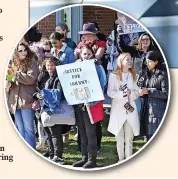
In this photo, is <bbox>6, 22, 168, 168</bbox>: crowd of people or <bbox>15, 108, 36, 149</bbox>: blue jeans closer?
<bbox>6, 22, 168, 168</bbox>: crowd of people

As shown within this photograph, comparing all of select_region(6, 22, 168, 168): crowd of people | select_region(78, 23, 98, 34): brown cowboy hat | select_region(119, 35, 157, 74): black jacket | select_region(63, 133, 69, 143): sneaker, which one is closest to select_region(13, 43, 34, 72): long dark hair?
select_region(6, 22, 168, 168): crowd of people

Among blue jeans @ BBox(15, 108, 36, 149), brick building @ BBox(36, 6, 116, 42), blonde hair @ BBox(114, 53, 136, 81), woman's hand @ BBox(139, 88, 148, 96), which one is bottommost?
blue jeans @ BBox(15, 108, 36, 149)

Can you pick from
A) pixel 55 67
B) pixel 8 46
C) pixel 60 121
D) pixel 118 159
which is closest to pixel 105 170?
pixel 118 159

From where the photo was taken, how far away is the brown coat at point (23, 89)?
362cm

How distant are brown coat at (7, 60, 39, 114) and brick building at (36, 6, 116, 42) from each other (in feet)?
0.88

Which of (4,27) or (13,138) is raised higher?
(4,27)

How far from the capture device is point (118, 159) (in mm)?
3578

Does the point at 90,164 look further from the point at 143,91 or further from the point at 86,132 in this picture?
the point at 143,91

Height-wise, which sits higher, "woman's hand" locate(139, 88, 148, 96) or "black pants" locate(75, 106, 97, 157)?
"woman's hand" locate(139, 88, 148, 96)

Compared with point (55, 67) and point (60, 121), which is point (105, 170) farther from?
point (55, 67)

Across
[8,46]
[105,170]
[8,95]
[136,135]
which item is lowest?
[105,170]

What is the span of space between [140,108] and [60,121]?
54 cm

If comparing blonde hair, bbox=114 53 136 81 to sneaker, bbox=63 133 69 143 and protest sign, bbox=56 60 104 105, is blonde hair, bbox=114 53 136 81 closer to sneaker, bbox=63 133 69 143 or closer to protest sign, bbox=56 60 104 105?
protest sign, bbox=56 60 104 105

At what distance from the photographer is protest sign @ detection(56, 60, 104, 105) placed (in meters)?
3.54
